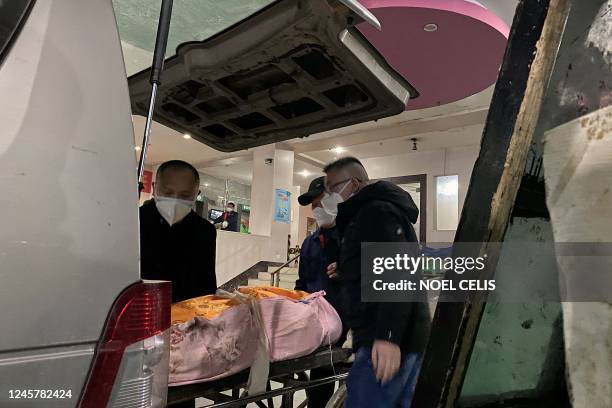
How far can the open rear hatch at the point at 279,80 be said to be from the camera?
4.57 ft

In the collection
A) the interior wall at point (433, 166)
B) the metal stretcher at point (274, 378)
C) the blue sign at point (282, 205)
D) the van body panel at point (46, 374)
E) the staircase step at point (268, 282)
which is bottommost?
the staircase step at point (268, 282)

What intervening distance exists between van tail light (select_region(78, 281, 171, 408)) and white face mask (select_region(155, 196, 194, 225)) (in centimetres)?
117

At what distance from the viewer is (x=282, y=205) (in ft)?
33.1

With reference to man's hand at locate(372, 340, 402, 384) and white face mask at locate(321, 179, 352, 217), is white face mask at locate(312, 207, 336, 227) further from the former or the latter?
man's hand at locate(372, 340, 402, 384)

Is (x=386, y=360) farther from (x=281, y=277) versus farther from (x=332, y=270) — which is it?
(x=281, y=277)

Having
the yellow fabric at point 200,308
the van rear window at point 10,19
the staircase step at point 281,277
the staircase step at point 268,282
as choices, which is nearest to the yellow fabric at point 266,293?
the yellow fabric at point 200,308

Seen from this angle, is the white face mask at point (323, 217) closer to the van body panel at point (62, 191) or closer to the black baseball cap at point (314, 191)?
the black baseball cap at point (314, 191)

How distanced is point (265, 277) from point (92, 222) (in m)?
9.12

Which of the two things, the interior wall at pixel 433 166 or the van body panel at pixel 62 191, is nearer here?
the van body panel at pixel 62 191

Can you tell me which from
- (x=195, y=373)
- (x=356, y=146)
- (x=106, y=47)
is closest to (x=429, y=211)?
(x=356, y=146)

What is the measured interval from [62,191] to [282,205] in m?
9.42

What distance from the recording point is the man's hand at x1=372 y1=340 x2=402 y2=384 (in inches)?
57.7

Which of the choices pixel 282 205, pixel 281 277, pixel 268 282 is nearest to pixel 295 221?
pixel 282 205

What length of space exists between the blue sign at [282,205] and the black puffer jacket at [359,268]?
824cm
